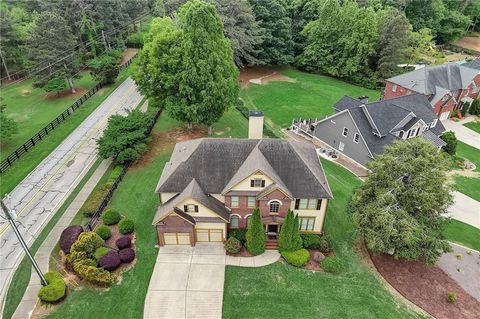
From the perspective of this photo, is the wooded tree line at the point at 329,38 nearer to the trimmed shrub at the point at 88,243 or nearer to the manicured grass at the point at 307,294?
the trimmed shrub at the point at 88,243

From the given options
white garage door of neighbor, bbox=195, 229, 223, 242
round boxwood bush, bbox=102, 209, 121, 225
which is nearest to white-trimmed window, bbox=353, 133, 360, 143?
white garage door of neighbor, bbox=195, 229, 223, 242

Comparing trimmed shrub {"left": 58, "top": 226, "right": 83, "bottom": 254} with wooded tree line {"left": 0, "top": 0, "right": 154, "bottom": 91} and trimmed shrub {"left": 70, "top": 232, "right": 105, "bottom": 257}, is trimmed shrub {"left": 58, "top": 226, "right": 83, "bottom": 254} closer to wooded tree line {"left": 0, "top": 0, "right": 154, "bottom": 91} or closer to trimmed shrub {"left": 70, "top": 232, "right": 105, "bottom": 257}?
trimmed shrub {"left": 70, "top": 232, "right": 105, "bottom": 257}

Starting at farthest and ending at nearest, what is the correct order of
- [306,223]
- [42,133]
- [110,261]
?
[42,133]
[306,223]
[110,261]

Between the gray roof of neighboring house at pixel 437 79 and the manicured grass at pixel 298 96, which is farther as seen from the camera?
the manicured grass at pixel 298 96

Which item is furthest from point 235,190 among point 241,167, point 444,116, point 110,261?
point 444,116

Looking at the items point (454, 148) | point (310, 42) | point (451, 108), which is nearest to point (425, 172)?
point (454, 148)

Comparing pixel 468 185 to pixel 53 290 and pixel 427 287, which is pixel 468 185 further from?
pixel 53 290

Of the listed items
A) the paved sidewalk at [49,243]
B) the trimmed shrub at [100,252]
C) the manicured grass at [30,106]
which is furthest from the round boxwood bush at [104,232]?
the manicured grass at [30,106]
